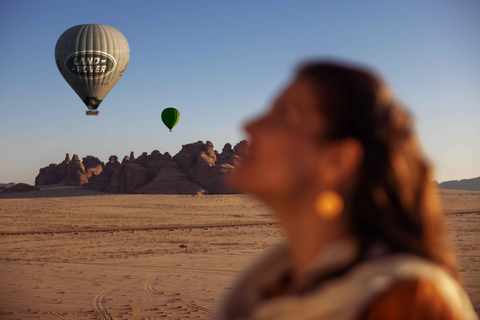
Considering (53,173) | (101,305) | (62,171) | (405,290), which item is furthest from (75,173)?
(405,290)

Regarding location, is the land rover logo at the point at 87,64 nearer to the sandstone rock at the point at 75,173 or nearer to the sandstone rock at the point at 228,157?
the sandstone rock at the point at 228,157

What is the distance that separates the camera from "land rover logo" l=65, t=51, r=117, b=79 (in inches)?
1147

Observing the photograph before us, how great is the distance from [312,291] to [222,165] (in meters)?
53.1

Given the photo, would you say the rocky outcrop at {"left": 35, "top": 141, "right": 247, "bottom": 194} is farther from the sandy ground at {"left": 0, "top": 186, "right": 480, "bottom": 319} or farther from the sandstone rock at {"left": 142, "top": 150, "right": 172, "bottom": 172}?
the sandy ground at {"left": 0, "top": 186, "right": 480, "bottom": 319}

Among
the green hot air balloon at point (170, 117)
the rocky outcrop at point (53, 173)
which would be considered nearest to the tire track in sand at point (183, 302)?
the green hot air balloon at point (170, 117)

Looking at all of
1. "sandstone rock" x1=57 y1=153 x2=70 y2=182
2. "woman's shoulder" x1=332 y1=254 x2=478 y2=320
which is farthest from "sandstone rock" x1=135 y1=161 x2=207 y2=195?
"woman's shoulder" x1=332 y1=254 x2=478 y2=320

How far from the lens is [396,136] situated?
65cm

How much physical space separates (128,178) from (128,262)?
3931cm

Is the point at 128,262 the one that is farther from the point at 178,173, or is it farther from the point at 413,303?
the point at 178,173

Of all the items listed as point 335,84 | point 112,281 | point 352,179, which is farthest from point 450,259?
point 112,281

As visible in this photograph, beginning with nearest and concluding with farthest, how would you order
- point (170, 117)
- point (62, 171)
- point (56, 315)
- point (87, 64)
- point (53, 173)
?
point (56, 315) → point (87, 64) → point (170, 117) → point (62, 171) → point (53, 173)

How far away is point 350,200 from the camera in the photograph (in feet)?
2.08

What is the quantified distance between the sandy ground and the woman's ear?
28.7 ft

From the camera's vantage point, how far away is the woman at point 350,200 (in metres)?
0.57
